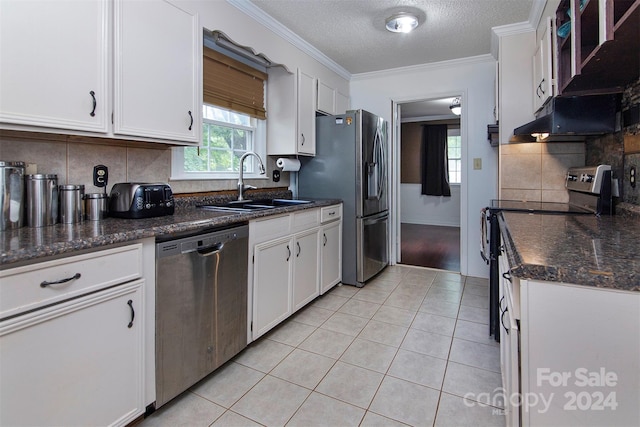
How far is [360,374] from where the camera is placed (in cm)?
184

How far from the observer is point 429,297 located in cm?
300

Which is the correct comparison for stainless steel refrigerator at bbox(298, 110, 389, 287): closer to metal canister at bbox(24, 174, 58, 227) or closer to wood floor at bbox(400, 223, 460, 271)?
wood floor at bbox(400, 223, 460, 271)

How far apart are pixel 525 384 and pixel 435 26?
9.21ft

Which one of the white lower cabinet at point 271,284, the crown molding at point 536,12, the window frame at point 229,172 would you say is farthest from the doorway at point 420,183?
the white lower cabinet at point 271,284

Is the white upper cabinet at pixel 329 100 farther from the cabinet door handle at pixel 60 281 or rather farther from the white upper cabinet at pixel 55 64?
the cabinet door handle at pixel 60 281

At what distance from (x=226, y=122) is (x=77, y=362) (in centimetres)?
199

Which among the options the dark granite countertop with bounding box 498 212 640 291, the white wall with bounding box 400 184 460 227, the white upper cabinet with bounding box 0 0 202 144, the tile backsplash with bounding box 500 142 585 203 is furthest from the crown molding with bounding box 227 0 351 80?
the white wall with bounding box 400 184 460 227

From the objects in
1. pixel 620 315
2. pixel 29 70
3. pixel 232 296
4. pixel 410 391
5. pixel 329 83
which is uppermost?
pixel 329 83

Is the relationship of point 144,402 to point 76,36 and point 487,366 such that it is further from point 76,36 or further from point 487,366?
point 487,366

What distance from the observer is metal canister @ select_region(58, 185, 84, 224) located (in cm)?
153

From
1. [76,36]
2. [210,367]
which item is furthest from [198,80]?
[210,367]

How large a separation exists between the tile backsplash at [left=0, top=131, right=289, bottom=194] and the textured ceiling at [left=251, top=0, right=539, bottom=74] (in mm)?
1357

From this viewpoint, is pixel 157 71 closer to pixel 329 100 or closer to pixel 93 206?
pixel 93 206

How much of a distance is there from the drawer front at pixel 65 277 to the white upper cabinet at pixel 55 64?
61 cm
